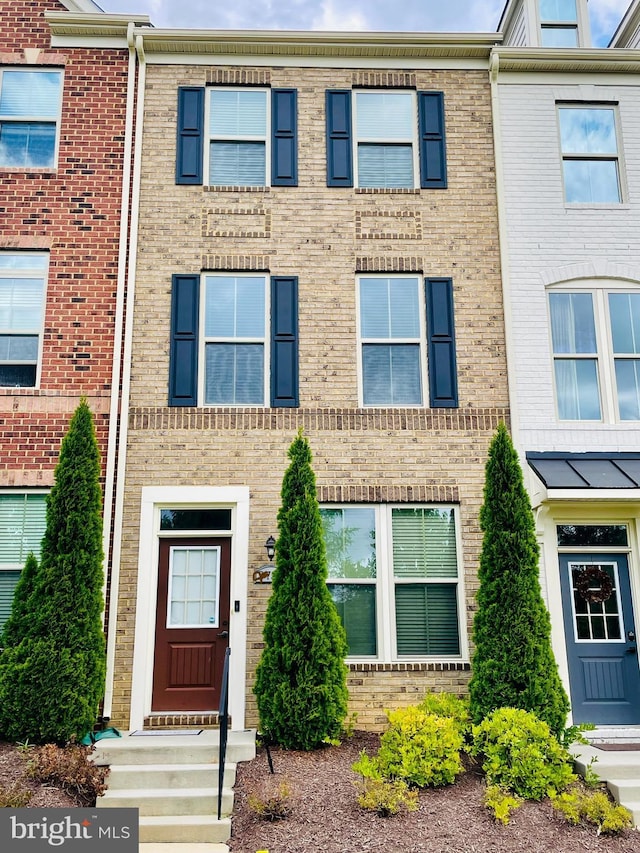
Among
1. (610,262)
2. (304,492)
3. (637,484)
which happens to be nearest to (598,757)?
(637,484)

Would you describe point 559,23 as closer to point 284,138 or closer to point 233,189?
point 284,138

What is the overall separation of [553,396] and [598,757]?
13.6ft

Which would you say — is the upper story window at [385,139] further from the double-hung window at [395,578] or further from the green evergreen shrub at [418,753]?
the green evergreen shrub at [418,753]

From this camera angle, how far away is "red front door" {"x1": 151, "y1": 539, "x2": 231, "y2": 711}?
28.5 ft

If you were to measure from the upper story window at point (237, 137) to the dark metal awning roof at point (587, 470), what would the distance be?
479 centimetres

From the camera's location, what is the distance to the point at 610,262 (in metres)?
9.92

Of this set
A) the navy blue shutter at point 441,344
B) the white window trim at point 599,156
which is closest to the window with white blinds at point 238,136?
the navy blue shutter at point 441,344

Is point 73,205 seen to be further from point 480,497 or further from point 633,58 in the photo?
point 633,58

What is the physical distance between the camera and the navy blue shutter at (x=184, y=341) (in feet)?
30.7

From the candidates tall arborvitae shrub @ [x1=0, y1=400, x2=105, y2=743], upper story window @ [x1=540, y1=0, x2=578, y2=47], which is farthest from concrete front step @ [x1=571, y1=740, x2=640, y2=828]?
upper story window @ [x1=540, y1=0, x2=578, y2=47]

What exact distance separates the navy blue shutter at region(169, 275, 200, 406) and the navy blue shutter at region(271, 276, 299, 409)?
3.14ft

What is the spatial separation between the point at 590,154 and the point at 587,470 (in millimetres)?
4448

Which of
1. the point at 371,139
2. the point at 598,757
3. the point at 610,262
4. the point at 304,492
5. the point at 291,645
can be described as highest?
the point at 371,139

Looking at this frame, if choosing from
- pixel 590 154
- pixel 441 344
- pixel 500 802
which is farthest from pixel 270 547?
pixel 590 154
